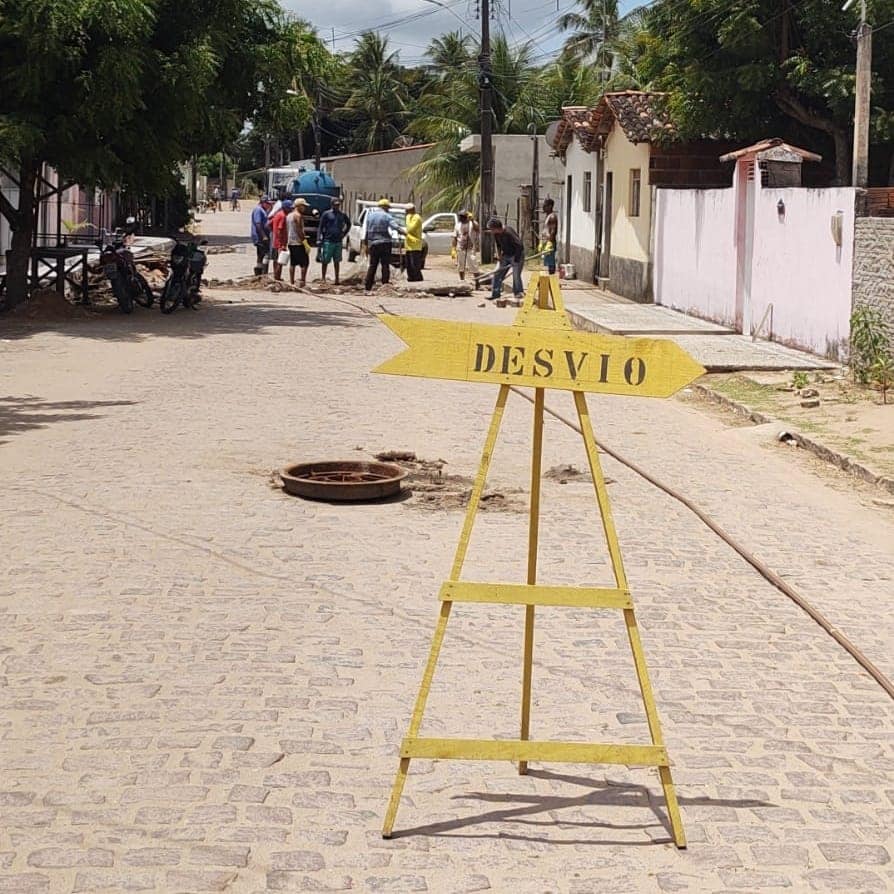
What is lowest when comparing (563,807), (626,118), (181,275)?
(563,807)

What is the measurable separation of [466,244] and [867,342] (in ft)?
71.0

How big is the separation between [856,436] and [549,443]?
2.58 m

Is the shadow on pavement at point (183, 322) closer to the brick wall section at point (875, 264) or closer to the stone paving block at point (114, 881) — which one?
the brick wall section at point (875, 264)

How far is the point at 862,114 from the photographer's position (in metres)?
19.2

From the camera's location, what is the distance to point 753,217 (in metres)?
21.4

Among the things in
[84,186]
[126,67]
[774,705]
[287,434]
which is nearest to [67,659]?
[774,705]

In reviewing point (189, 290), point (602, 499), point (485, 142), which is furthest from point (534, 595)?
point (485, 142)

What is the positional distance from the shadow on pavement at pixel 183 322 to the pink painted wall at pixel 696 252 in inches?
207

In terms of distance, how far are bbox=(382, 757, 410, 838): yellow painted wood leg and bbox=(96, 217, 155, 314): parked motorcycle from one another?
19.4 m

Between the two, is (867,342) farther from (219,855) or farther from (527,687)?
(219,855)

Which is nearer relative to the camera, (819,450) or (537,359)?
(537,359)

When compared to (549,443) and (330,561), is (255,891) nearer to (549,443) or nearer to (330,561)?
(330,561)

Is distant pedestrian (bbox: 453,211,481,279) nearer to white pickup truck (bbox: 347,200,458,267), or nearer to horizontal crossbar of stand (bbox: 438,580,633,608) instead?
white pickup truck (bbox: 347,200,458,267)

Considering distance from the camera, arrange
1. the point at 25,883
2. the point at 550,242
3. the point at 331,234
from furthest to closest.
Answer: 1. the point at 550,242
2. the point at 331,234
3. the point at 25,883
